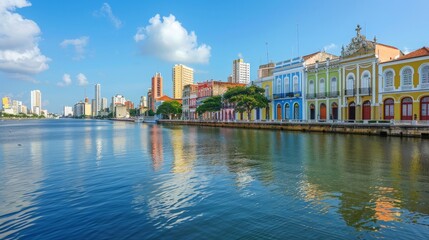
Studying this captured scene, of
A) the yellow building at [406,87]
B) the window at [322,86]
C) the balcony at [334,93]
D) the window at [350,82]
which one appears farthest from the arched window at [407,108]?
the window at [322,86]

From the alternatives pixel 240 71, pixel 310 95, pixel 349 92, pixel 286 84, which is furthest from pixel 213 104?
pixel 240 71

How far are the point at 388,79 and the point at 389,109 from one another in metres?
3.60

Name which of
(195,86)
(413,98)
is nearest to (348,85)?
(413,98)

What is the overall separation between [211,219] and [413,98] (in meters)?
34.8

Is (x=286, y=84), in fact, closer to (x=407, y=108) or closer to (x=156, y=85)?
(x=407, y=108)

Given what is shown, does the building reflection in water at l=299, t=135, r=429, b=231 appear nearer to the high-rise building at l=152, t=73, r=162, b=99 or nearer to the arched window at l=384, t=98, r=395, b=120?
the arched window at l=384, t=98, r=395, b=120

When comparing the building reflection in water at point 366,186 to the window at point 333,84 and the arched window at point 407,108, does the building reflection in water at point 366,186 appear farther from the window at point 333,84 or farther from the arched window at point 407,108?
the window at point 333,84

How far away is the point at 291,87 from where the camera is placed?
52.2 meters

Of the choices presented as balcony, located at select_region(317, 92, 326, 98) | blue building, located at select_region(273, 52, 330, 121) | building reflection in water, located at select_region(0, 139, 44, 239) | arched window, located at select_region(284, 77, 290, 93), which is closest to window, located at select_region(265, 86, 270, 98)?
blue building, located at select_region(273, 52, 330, 121)

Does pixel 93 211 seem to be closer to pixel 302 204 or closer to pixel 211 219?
pixel 211 219

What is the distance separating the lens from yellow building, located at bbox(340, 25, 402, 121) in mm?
37906

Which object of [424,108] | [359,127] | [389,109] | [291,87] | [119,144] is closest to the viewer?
[119,144]

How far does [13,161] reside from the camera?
1661 cm

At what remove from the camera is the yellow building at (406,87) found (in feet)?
107
